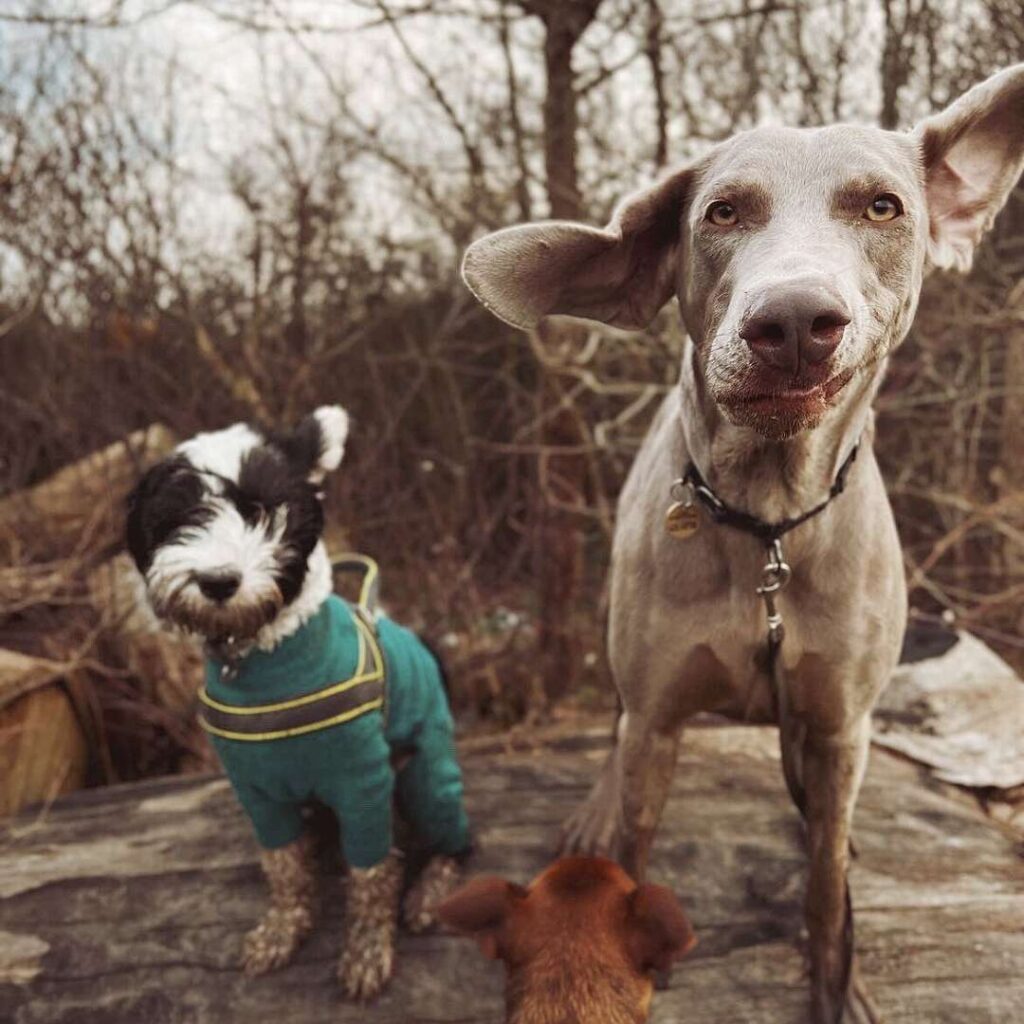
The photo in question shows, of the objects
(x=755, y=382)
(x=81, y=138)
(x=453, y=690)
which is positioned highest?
(x=81, y=138)

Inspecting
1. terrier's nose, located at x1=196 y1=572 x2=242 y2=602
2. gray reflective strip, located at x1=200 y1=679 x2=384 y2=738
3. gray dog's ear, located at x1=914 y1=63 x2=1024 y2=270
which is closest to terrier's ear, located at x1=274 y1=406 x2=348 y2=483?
terrier's nose, located at x1=196 y1=572 x2=242 y2=602

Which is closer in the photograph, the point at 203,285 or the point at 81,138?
the point at 81,138

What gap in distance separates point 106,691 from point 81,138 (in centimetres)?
334

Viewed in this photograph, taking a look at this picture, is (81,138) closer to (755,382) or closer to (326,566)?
(326,566)

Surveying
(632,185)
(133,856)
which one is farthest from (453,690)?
(632,185)

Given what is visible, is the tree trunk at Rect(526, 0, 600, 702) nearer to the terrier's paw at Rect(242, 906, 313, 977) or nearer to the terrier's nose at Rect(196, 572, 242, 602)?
the terrier's paw at Rect(242, 906, 313, 977)

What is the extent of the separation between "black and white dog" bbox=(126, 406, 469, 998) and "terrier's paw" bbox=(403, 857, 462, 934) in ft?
0.09

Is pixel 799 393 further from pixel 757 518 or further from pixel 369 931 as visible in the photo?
pixel 369 931

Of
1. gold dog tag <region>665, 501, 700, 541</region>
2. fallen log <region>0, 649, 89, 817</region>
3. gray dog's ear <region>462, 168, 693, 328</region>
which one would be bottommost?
fallen log <region>0, 649, 89, 817</region>

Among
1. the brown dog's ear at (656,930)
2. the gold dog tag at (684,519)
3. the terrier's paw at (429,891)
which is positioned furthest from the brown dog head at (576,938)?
the gold dog tag at (684,519)

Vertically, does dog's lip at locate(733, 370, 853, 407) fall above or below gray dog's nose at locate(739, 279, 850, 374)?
below

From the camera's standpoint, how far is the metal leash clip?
1.93 m

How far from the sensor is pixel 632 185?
532 cm

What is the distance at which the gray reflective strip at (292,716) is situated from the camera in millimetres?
2221
